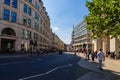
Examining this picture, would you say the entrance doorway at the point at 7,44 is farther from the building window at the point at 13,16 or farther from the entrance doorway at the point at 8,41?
the building window at the point at 13,16

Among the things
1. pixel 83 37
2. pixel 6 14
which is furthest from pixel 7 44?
pixel 83 37

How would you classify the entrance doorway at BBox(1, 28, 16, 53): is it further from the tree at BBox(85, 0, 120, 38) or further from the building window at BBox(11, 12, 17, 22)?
the tree at BBox(85, 0, 120, 38)

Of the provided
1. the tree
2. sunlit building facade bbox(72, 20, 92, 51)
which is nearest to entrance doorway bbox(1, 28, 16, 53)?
the tree

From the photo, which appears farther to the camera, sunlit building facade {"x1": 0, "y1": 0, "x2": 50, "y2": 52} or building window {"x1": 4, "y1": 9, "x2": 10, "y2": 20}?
building window {"x1": 4, "y1": 9, "x2": 10, "y2": 20}

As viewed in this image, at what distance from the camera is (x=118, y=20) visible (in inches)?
602

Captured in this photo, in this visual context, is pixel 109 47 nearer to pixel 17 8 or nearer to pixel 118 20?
pixel 17 8

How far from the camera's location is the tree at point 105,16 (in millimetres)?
14881

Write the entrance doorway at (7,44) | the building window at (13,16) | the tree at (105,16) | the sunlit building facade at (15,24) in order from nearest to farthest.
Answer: the tree at (105,16), the sunlit building facade at (15,24), the building window at (13,16), the entrance doorway at (7,44)

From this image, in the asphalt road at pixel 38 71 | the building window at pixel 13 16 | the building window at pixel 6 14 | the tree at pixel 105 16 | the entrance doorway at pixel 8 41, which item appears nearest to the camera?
Answer: the asphalt road at pixel 38 71

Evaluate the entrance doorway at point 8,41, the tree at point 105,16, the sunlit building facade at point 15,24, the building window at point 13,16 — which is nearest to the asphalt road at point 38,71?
the tree at point 105,16

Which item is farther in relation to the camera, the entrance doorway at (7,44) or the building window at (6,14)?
the entrance doorway at (7,44)

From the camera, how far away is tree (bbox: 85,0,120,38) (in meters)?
14.9

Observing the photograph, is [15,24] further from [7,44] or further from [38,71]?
[38,71]

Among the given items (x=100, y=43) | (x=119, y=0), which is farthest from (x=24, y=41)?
(x=119, y=0)
